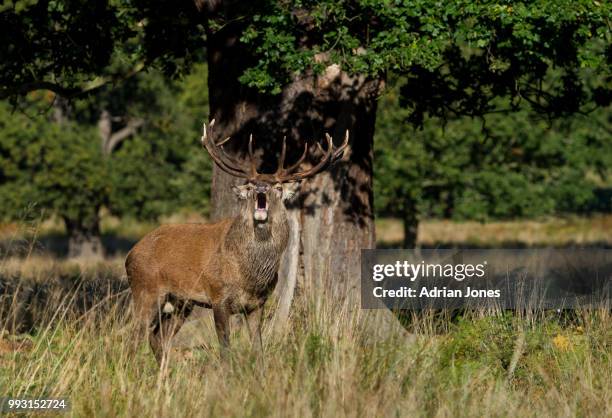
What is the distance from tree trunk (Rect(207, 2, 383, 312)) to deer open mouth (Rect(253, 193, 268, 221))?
2520 millimetres

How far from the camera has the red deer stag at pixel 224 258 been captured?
32.7 ft

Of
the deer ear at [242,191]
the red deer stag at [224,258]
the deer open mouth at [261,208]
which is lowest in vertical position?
the red deer stag at [224,258]

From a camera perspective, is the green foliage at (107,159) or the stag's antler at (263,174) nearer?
the stag's antler at (263,174)

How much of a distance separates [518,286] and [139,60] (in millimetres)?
6855

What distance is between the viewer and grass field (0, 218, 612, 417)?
24.0 feet

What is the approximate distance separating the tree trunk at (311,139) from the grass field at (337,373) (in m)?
2.36

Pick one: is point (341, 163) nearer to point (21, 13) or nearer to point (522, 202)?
point (21, 13)

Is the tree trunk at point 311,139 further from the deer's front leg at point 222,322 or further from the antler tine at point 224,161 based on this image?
the deer's front leg at point 222,322

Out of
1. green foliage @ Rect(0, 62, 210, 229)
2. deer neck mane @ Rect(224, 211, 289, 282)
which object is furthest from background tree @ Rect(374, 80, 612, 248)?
deer neck mane @ Rect(224, 211, 289, 282)

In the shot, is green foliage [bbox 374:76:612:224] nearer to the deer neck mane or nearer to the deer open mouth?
the deer neck mane

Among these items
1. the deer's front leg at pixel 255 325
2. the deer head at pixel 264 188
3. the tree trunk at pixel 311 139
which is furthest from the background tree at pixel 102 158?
the deer's front leg at pixel 255 325

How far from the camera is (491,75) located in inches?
549

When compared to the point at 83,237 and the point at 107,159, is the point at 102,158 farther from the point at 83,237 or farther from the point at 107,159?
the point at 83,237

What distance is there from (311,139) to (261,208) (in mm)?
2820
